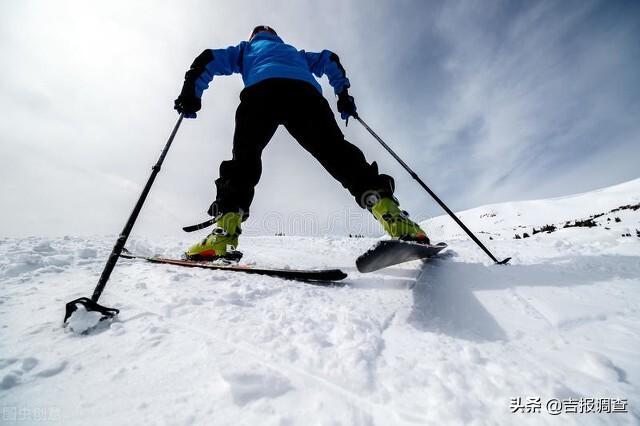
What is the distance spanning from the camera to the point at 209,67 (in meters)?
3.42

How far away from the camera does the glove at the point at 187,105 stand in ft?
10.8

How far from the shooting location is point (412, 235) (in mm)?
2588

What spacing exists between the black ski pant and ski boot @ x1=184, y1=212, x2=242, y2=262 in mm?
106

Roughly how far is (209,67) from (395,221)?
114 inches

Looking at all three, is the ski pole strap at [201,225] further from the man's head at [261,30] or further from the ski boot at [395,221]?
the man's head at [261,30]

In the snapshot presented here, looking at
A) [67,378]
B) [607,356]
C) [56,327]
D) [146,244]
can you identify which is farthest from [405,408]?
[146,244]

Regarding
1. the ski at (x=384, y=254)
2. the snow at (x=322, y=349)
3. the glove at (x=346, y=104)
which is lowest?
the snow at (x=322, y=349)

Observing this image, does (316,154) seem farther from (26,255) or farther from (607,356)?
(26,255)

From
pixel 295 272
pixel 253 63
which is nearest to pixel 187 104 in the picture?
pixel 253 63

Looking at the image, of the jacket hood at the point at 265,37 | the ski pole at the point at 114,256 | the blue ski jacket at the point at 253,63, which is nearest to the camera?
the ski pole at the point at 114,256

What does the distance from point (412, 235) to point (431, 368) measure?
5.65 feet

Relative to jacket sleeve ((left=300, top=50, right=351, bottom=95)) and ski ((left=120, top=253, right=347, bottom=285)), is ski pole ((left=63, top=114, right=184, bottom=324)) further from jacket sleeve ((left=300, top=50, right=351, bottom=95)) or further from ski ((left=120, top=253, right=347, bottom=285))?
jacket sleeve ((left=300, top=50, right=351, bottom=95))

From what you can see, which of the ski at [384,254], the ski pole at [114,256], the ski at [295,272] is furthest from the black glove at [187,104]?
the ski at [384,254]

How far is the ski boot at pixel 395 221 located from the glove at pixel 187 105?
245cm
